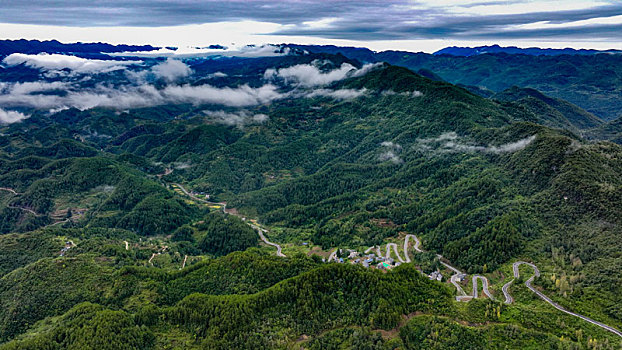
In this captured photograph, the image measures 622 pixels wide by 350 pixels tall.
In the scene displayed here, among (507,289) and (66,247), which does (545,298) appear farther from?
(66,247)

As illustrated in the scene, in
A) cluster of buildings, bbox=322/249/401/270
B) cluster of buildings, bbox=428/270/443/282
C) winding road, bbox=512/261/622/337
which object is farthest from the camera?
cluster of buildings, bbox=322/249/401/270

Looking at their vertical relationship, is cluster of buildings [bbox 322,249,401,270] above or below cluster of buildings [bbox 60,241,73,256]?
above

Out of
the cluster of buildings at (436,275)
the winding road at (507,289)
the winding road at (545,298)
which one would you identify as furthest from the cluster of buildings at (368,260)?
the winding road at (545,298)

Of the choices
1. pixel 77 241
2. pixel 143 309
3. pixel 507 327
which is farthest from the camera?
pixel 77 241

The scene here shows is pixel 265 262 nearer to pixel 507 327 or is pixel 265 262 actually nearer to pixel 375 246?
pixel 375 246

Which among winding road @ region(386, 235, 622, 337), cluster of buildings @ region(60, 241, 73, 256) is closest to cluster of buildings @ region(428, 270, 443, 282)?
winding road @ region(386, 235, 622, 337)

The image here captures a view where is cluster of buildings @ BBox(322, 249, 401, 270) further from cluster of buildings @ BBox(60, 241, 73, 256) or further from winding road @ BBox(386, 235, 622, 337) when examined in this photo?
cluster of buildings @ BBox(60, 241, 73, 256)

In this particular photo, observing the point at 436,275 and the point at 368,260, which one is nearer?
the point at 436,275

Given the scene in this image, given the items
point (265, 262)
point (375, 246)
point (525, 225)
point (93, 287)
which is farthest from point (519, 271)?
point (93, 287)

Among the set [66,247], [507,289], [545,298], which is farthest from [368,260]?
[66,247]

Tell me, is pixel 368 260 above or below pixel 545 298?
below

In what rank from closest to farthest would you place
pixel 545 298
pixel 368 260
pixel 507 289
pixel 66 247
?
pixel 545 298
pixel 507 289
pixel 368 260
pixel 66 247
